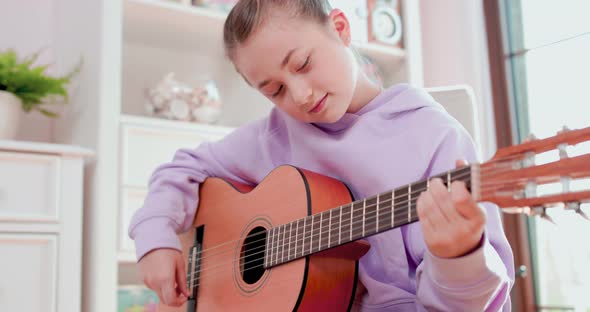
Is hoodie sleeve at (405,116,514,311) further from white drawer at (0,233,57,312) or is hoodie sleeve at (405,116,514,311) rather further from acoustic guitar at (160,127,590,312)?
white drawer at (0,233,57,312)

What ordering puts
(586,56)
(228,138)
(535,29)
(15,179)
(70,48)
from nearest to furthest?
(228,138)
(15,179)
(70,48)
(586,56)
(535,29)

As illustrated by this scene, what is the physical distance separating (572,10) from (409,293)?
5.83 ft

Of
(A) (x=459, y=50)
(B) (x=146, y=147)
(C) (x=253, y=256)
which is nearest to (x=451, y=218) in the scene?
(C) (x=253, y=256)

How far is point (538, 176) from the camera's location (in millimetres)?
634

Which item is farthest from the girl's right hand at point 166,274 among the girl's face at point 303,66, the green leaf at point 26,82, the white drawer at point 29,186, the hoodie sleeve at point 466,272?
the green leaf at point 26,82

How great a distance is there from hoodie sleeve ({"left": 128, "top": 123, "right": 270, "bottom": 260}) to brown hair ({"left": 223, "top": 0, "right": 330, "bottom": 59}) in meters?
0.27

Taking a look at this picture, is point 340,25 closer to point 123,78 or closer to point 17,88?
point 17,88

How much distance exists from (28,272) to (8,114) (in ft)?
1.40

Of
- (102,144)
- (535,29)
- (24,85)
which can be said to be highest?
(535,29)

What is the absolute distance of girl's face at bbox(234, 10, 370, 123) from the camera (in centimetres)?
100

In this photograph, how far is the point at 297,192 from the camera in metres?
0.99

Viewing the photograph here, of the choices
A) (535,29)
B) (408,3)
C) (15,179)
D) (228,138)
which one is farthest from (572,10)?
(15,179)

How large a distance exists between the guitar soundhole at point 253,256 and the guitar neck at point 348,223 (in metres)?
0.03

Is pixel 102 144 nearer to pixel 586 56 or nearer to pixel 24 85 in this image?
pixel 24 85
